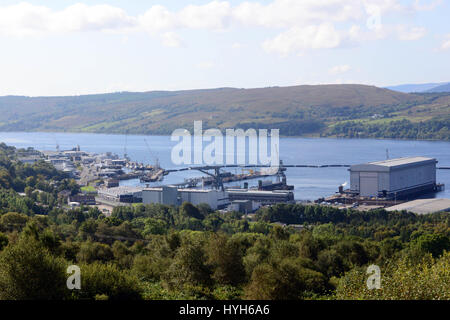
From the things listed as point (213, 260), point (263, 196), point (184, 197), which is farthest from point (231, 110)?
point (213, 260)

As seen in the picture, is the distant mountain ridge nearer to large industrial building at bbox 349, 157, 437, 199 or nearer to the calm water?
the calm water

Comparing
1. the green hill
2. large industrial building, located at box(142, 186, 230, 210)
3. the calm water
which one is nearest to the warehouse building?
large industrial building, located at box(142, 186, 230, 210)

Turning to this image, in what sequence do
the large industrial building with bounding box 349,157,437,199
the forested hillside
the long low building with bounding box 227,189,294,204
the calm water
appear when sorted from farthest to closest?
the calm water
the large industrial building with bounding box 349,157,437,199
the long low building with bounding box 227,189,294,204
the forested hillside

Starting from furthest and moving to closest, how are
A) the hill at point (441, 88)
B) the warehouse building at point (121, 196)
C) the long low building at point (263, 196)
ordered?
the hill at point (441, 88), the warehouse building at point (121, 196), the long low building at point (263, 196)

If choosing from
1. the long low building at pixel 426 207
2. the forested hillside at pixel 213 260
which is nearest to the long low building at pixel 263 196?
the long low building at pixel 426 207

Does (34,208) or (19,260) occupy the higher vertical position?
(19,260)

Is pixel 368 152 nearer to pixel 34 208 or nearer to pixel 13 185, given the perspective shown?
pixel 13 185

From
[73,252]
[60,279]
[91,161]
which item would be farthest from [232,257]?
[91,161]

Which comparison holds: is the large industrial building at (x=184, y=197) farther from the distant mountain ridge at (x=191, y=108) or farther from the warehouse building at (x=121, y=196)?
the distant mountain ridge at (x=191, y=108)

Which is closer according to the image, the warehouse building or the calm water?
the warehouse building
